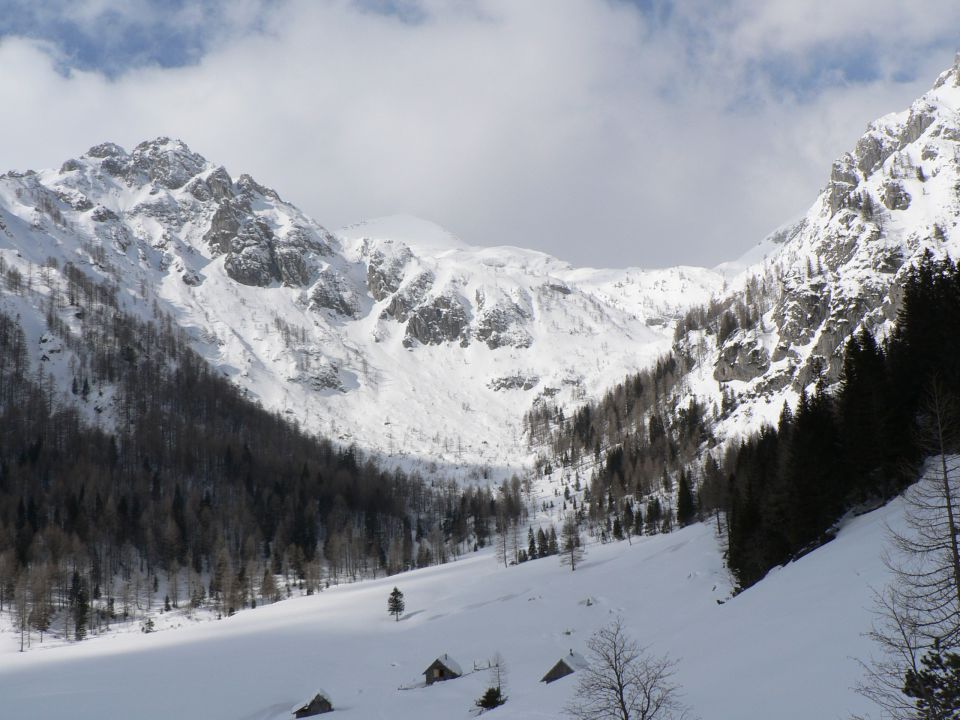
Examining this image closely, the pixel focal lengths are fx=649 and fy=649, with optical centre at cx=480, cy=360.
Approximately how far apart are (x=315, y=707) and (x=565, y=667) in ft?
69.0

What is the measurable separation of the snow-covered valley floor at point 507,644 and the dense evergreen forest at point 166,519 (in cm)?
1891

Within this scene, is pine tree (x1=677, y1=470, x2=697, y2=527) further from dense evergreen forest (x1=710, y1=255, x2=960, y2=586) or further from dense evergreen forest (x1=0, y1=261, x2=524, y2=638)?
dense evergreen forest (x1=710, y1=255, x2=960, y2=586)

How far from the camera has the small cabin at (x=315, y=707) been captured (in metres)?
53.4

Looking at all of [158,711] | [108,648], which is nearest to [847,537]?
[158,711]

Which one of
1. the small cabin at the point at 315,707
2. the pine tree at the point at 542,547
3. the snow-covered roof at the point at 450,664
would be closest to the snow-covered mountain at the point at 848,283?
the pine tree at the point at 542,547

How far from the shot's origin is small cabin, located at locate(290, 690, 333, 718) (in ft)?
175

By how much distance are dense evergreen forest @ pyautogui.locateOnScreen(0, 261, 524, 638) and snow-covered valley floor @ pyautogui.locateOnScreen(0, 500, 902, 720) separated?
1891 centimetres

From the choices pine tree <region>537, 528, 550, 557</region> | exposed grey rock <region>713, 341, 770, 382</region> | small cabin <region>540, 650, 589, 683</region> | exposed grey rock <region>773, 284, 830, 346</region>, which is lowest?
small cabin <region>540, 650, 589, 683</region>

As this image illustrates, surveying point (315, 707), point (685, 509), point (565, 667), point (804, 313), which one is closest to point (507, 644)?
point (565, 667)

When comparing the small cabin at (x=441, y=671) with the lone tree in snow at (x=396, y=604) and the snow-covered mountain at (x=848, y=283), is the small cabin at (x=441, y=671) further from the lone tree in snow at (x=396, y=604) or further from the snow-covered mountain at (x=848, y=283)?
the snow-covered mountain at (x=848, y=283)

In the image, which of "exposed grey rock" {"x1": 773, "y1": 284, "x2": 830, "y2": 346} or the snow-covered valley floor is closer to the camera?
the snow-covered valley floor

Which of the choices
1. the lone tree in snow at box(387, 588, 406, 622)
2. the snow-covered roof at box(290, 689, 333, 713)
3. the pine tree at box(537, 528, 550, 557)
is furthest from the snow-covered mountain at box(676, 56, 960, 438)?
the snow-covered roof at box(290, 689, 333, 713)

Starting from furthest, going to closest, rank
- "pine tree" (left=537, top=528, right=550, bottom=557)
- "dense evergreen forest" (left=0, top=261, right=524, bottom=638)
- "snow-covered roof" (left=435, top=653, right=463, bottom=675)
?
"pine tree" (left=537, top=528, right=550, bottom=557), "dense evergreen forest" (left=0, top=261, right=524, bottom=638), "snow-covered roof" (left=435, top=653, right=463, bottom=675)

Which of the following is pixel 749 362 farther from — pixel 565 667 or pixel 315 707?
pixel 315 707
